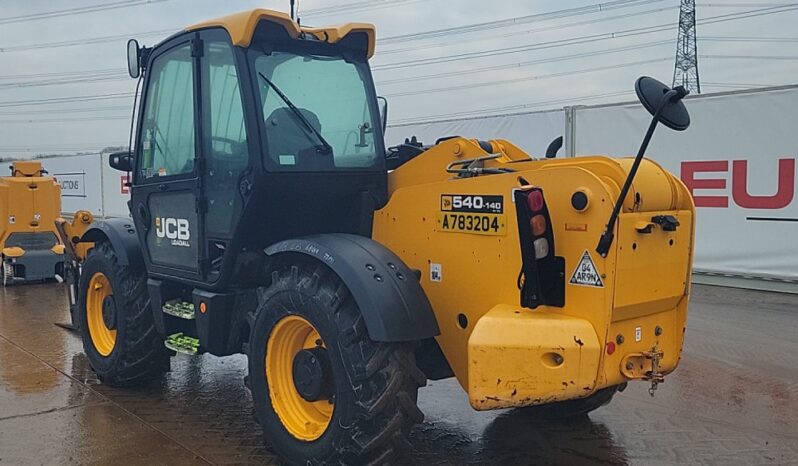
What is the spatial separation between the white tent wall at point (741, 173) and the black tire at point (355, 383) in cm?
781

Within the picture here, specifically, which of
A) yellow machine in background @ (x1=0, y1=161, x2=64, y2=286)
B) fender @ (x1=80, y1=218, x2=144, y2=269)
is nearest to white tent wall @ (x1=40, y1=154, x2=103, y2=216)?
yellow machine in background @ (x1=0, y1=161, x2=64, y2=286)

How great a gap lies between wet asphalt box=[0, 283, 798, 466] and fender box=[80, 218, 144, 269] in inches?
39.6

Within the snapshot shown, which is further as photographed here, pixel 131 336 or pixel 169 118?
pixel 131 336

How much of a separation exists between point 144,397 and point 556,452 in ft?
9.92

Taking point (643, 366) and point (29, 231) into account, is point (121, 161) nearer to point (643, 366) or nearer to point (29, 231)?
point (643, 366)

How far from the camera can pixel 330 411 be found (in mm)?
4117

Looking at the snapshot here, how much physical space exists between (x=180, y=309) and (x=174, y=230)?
539 millimetres

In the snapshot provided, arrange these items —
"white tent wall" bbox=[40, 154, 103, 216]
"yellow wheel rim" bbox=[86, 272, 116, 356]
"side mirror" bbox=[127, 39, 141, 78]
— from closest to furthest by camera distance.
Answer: "side mirror" bbox=[127, 39, 141, 78]
"yellow wheel rim" bbox=[86, 272, 116, 356]
"white tent wall" bbox=[40, 154, 103, 216]

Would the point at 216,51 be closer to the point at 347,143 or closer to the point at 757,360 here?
the point at 347,143

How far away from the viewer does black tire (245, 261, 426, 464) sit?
12.0 ft

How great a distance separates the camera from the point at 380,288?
3697mm

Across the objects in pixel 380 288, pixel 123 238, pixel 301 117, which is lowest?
pixel 380 288

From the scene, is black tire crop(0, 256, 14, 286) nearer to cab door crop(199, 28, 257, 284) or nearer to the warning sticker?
cab door crop(199, 28, 257, 284)

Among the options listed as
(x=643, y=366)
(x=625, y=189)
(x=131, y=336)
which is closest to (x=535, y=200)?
(x=625, y=189)
